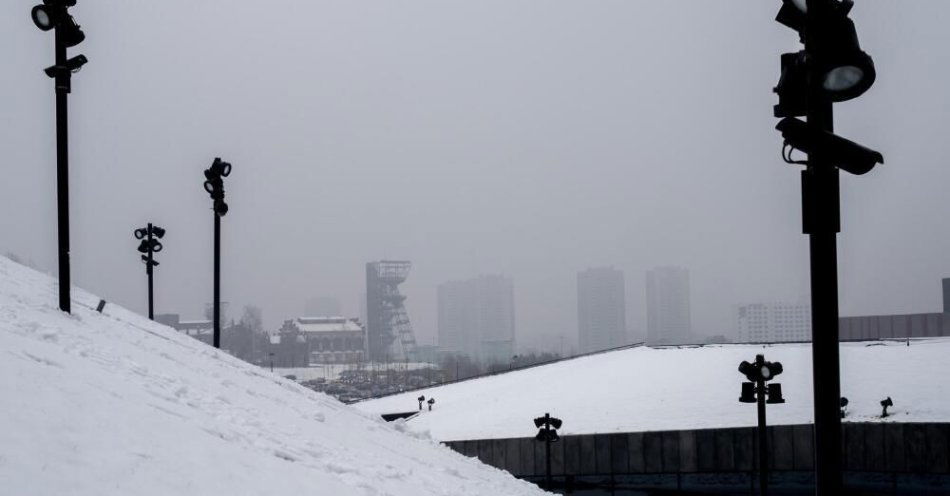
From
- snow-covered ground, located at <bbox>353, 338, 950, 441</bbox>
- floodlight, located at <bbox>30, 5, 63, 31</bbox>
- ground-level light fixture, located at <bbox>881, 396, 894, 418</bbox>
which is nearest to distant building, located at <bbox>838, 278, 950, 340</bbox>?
snow-covered ground, located at <bbox>353, 338, 950, 441</bbox>

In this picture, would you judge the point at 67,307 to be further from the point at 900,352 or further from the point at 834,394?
the point at 900,352

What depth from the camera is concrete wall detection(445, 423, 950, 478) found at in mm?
31797

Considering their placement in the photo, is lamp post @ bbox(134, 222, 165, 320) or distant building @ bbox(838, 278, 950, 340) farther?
distant building @ bbox(838, 278, 950, 340)

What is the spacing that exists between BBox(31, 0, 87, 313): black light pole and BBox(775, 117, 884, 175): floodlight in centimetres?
1360

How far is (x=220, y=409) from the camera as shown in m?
10.7

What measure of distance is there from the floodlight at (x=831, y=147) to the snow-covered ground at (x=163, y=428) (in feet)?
17.0

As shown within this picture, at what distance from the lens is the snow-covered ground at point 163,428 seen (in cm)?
619

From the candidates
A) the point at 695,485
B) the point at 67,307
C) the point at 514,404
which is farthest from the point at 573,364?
the point at 67,307

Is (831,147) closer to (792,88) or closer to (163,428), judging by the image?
(792,88)

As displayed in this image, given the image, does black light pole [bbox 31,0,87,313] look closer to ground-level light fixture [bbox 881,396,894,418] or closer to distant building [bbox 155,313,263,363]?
ground-level light fixture [bbox 881,396,894,418]

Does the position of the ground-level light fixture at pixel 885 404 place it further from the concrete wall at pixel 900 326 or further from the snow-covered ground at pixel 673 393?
the concrete wall at pixel 900 326

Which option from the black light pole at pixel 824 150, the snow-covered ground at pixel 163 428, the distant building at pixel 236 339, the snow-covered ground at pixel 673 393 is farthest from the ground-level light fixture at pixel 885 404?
the distant building at pixel 236 339

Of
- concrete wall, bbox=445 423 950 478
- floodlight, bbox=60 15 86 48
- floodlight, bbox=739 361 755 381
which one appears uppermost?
floodlight, bbox=60 15 86 48

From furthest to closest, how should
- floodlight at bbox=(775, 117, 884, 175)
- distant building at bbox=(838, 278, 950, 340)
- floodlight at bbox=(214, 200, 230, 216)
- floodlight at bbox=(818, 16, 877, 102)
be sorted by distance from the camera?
distant building at bbox=(838, 278, 950, 340) < floodlight at bbox=(214, 200, 230, 216) < floodlight at bbox=(775, 117, 884, 175) < floodlight at bbox=(818, 16, 877, 102)
